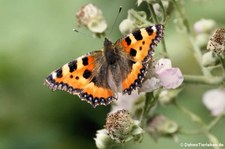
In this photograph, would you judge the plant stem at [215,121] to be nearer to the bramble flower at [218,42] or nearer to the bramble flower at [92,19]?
the bramble flower at [218,42]

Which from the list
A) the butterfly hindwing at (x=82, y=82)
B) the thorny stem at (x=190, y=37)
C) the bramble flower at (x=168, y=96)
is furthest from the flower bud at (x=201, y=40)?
the butterfly hindwing at (x=82, y=82)

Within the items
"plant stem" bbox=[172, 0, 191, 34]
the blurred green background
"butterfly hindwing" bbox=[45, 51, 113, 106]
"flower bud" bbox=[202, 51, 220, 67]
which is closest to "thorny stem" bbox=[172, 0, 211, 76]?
"plant stem" bbox=[172, 0, 191, 34]

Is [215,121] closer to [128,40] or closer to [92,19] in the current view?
[128,40]

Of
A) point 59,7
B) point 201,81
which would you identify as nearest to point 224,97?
point 201,81

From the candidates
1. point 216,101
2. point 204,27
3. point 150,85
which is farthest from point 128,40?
point 216,101

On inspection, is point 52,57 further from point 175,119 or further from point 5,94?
point 175,119

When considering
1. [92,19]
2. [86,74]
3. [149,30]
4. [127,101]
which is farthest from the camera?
[92,19]
